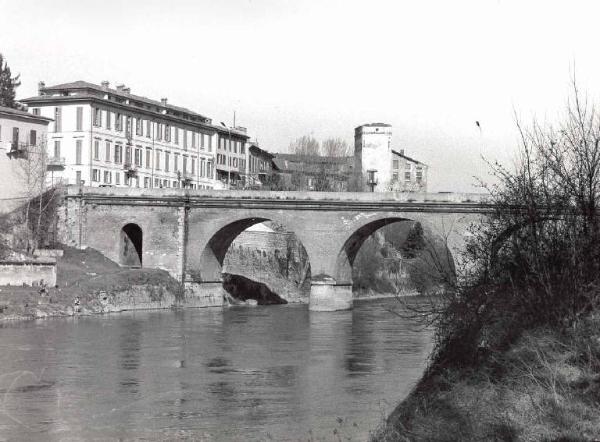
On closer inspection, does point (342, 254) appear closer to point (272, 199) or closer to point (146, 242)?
point (272, 199)

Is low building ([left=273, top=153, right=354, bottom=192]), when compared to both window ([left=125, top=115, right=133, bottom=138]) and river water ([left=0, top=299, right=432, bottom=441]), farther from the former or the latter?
river water ([left=0, top=299, right=432, bottom=441])

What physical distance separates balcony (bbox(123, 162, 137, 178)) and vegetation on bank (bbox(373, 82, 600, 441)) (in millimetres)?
64043

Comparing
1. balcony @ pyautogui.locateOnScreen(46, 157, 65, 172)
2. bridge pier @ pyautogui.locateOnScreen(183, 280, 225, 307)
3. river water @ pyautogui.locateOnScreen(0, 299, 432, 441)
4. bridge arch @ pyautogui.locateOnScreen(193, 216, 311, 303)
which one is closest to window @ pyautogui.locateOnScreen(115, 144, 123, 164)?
balcony @ pyautogui.locateOnScreen(46, 157, 65, 172)

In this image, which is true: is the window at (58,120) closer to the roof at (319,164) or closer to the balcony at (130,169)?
the balcony at (130,169)

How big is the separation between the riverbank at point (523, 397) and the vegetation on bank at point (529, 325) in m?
0.02

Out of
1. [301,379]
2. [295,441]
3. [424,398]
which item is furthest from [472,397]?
[301,379]

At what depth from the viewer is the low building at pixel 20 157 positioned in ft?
210

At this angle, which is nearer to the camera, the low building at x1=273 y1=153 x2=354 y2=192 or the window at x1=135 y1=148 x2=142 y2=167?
the window at x1=135 y1=148 x2=142 y2=167

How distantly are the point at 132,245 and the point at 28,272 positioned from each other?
19380 millimetres

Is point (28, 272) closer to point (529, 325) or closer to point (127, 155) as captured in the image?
point (127, 155)

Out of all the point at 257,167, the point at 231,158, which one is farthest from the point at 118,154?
the point at 257,167

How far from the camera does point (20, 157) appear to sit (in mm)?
64938

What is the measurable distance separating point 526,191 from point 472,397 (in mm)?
4314

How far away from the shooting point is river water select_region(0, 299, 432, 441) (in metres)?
22.0
